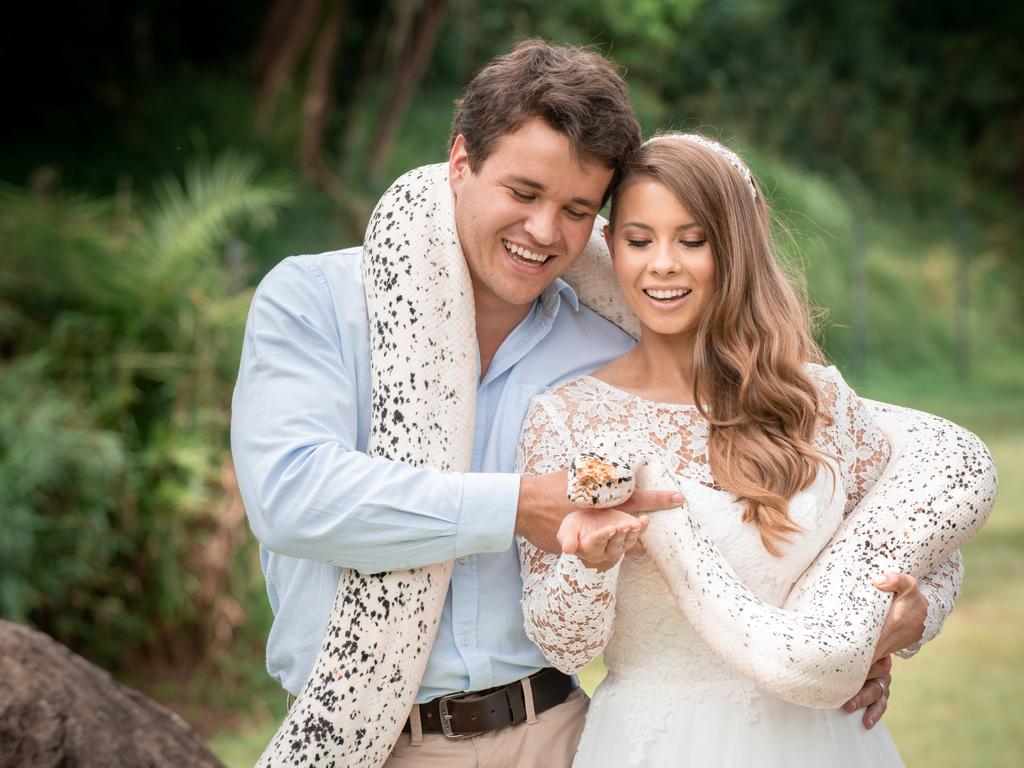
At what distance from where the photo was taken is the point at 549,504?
242 cm

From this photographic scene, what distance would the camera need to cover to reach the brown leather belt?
8.66 ft

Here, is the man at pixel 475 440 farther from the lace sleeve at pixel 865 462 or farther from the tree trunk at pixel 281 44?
the tree trunk at pixel 281 44

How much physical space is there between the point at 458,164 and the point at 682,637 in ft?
3.76

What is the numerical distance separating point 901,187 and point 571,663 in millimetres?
17069

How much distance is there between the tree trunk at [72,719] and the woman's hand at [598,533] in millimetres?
1135

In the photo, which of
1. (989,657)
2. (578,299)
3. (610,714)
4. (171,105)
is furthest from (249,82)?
(610,714)

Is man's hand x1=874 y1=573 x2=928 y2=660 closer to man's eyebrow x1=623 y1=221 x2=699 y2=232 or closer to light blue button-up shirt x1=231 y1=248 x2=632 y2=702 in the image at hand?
light blue button-up shirt x1=231 y1=248 x2=632 y2=702

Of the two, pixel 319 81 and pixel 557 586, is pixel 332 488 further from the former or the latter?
pixel 319 81

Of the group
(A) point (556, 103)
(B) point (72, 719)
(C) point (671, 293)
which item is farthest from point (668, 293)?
(B) point (72, 719)

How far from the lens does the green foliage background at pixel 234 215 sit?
5.57m

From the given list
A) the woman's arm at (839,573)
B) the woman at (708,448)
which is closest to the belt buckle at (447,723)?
the woman at (708,448)

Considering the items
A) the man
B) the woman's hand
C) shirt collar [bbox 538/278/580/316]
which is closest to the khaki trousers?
the man

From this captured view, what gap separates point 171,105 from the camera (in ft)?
33.7

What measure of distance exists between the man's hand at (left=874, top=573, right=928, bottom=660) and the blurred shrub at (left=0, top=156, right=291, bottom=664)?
12.2ft
